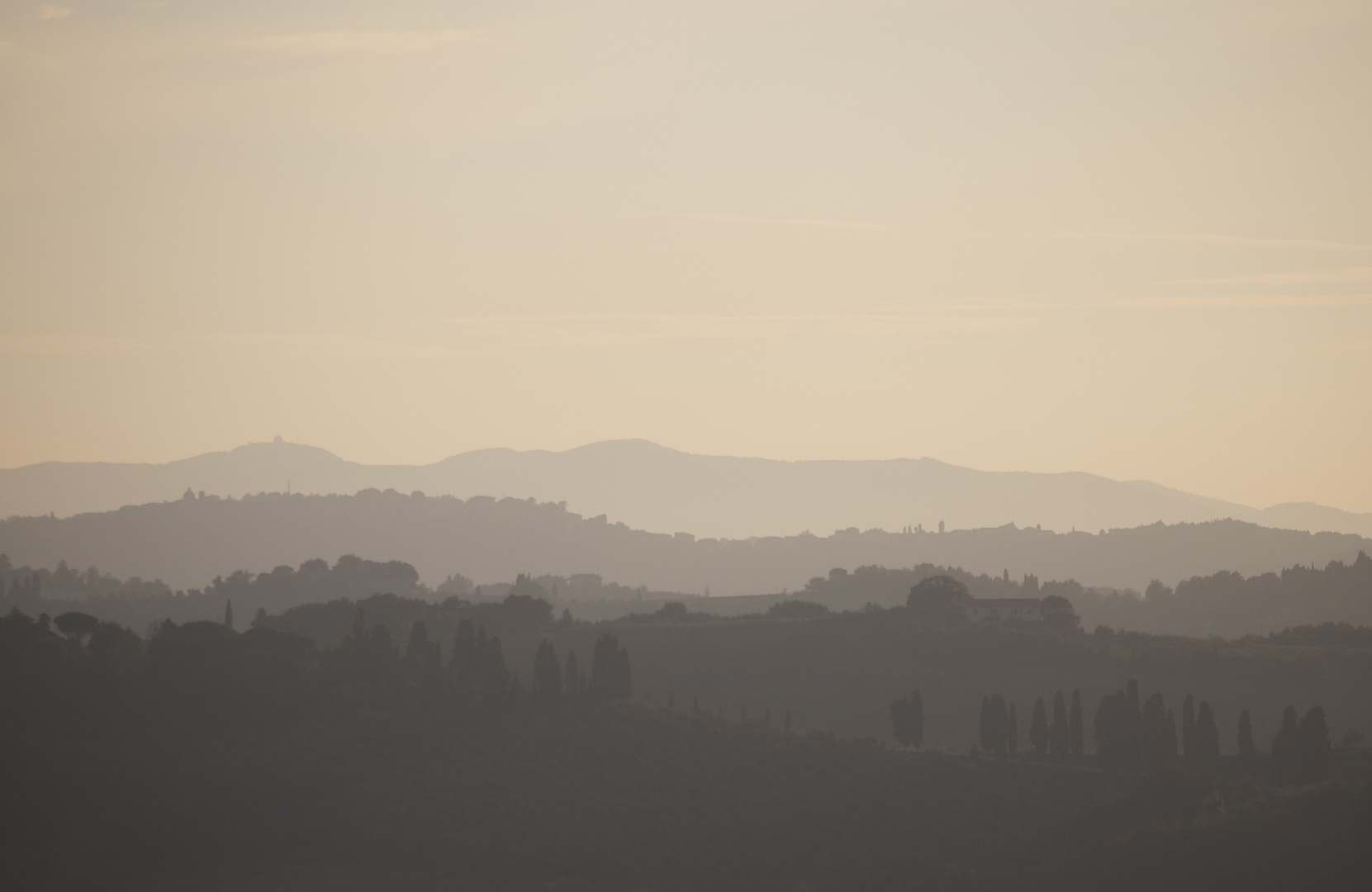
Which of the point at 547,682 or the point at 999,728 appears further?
the point at 547,682

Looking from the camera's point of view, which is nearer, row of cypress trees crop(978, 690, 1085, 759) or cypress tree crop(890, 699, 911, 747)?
row of cypress trees crop(978, 690, 1085, 759)

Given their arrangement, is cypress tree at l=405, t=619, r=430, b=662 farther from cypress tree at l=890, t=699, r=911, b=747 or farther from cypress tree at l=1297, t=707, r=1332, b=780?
cypress tree at l=1297, t=707, r=1332, b=780

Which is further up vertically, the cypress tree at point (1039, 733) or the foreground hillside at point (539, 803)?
the cypress tree at point (1039, 733)

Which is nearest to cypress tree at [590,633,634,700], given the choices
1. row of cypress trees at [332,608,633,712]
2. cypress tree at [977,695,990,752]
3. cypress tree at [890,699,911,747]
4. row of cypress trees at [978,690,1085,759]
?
row of cypress trees at [332,608,633,712]

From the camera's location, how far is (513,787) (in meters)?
92.2

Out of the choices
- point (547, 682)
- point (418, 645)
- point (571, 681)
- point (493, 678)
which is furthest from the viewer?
point (418, 645)

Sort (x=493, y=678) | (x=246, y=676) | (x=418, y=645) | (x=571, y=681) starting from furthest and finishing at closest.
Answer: (x=418, y=645) → (x=571, y=681) → (x=493, y=678) → (x=246, y=676)

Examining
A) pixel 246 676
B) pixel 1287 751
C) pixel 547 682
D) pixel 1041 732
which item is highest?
pixel 547 682

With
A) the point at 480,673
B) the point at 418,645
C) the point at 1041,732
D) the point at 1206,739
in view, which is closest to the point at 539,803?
the point at 480,673

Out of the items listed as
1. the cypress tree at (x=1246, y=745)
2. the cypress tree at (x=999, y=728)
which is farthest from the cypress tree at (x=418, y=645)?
the cypress tree at (x=1246, y=745)

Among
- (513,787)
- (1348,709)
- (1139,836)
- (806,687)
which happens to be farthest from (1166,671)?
(513,787)

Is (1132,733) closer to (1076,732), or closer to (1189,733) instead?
(1189,733)

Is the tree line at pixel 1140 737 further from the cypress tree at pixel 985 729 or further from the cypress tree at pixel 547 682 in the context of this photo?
the cypress tree at pixel 547 682

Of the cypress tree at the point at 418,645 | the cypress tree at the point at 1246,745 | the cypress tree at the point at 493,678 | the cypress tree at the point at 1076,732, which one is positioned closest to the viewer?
the cypress tree at the point at 1246,745
